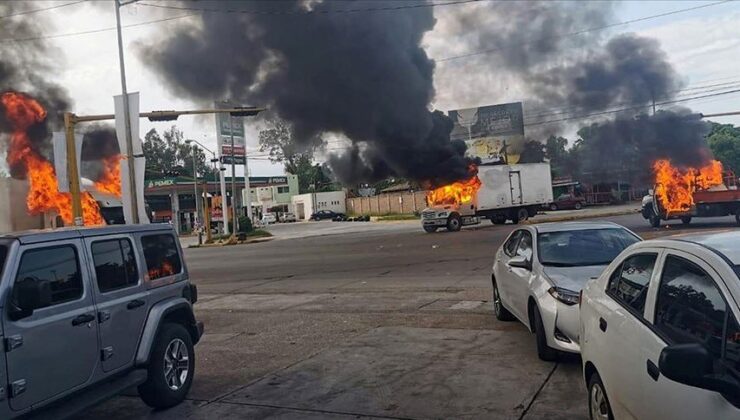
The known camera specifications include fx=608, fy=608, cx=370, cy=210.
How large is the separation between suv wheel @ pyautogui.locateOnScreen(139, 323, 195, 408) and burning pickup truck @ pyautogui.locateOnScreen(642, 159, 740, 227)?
22.8 m

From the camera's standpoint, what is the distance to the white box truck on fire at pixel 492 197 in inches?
1309

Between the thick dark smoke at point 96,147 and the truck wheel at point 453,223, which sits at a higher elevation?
the thick dark smoke at point 96,147

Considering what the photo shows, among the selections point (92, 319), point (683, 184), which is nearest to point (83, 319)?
point (92, 319)

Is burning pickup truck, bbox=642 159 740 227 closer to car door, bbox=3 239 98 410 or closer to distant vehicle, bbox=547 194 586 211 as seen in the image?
car door, bbox=3 239 98 410

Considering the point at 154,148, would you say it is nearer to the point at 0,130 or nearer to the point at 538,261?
the point at 0,130

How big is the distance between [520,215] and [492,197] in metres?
2.93

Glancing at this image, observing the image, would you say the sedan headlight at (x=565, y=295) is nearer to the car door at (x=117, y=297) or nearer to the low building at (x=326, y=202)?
the car door at (x=117, y=297)

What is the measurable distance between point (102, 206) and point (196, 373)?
23518mm

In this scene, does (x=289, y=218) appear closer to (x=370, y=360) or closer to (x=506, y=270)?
(x=506, y=270)

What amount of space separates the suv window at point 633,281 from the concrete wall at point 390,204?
51965 mm

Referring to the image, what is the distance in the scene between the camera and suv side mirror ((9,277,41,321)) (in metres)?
3.86

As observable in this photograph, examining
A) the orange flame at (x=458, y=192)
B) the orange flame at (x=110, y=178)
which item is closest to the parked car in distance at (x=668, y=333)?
the orange flame at (x=110, y=178)

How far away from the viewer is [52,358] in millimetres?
4141

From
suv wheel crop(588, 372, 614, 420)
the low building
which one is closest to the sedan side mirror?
suv wheel crop(588, 372, 614, 420)
